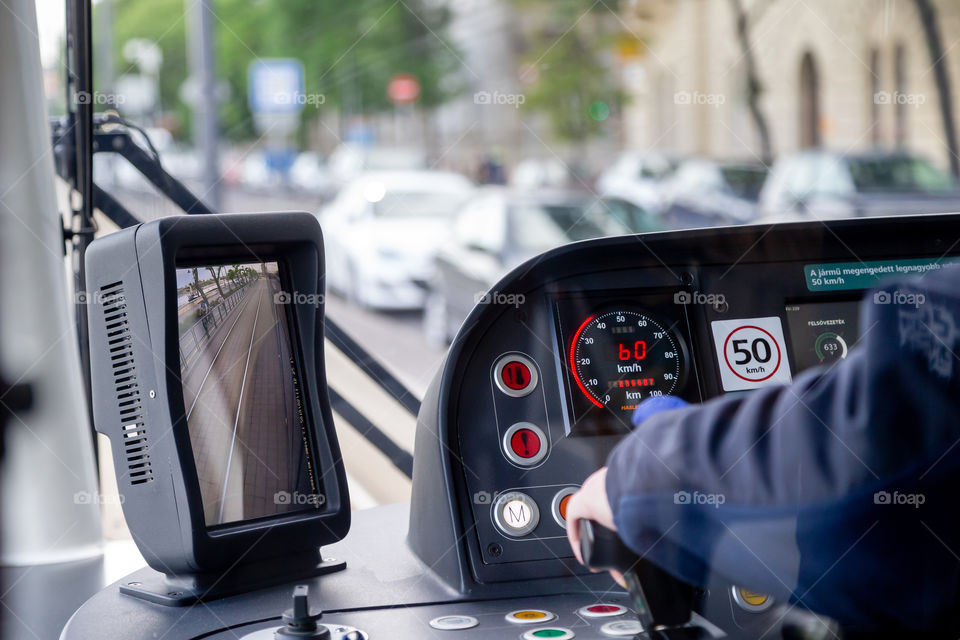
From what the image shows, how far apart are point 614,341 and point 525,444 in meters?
0.25

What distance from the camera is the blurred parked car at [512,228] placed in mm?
6980

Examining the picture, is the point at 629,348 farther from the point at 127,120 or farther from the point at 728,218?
the point at 728,218

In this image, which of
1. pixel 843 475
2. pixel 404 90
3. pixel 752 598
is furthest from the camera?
pixel 404 90

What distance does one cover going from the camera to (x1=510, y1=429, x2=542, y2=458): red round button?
1804 millimetres

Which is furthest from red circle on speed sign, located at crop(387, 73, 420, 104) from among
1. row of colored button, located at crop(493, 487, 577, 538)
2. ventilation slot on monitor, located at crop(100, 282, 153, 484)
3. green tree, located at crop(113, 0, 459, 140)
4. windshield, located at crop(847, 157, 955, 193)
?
ventilation slot on monitor, located at crop(100, 282, 153, 484)

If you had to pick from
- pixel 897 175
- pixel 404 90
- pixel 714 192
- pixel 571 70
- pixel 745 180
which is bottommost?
pixel 897 175

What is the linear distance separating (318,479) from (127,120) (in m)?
0.76

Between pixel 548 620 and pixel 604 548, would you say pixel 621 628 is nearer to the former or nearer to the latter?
pixel 548 620

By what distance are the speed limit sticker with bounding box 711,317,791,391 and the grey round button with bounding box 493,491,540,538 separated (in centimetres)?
42

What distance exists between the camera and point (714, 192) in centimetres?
1467

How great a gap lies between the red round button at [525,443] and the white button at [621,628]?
0.36m

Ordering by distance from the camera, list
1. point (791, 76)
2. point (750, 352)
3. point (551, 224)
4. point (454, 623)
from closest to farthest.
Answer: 1. point (454, 623)
2. point (750, 352)
3. point (551, 224)
4. point (791, 76)

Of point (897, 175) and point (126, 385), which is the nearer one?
point (126, 385)

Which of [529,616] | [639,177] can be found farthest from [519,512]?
[639,177]
